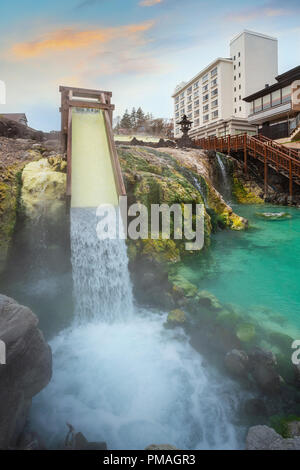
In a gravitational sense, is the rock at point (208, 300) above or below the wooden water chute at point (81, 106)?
below

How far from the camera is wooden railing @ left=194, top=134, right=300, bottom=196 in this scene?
17.7m

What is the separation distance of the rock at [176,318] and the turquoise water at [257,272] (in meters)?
1.15

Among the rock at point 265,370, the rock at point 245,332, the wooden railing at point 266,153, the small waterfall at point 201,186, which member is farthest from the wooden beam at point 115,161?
the wooden railing at point 266,153

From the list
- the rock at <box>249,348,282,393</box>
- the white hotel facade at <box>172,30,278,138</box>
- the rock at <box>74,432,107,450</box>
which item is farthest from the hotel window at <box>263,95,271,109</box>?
the rock at <box>74,432,107,450</box>

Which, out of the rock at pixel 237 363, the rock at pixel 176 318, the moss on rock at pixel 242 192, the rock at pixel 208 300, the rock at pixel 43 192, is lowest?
the rock at pixel 237 363

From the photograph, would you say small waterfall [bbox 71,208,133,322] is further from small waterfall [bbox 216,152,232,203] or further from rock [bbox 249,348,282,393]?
small waterfall [bbox 216,152,232,203]

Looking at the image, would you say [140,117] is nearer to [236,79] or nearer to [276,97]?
[236,79]

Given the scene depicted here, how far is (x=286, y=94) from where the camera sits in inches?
1056

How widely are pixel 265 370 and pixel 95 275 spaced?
4323 mm

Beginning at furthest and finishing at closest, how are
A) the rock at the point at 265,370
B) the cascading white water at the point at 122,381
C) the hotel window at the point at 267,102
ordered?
the hotel window at the point at 267,102 < the rock at the point at 265,370 < the cascading white water at the point at 122,381

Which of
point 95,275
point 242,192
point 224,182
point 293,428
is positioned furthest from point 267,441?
point 242,192

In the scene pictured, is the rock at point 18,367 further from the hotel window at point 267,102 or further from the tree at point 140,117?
the tree at point 140,117

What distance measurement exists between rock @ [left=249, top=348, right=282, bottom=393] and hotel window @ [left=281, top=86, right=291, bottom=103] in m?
30.0

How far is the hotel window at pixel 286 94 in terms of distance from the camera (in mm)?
26347
